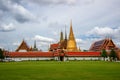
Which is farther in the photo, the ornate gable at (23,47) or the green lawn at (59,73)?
the ornate gable at (23,47)

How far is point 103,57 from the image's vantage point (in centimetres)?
9325

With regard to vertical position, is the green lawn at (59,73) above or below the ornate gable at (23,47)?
below

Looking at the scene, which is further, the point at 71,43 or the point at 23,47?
the point at 71,43

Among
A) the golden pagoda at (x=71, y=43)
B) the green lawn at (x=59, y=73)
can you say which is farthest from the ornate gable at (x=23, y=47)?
the green lawn at (x=59, y=73)

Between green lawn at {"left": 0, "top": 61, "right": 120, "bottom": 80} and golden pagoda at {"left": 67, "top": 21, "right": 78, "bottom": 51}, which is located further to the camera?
golden pagoda at {"left": 67, "top": 21, "right": 78, "bottom": 51}

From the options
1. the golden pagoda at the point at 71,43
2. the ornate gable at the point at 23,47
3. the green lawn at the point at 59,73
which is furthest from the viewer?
the golden pagoda at the point at 71,43

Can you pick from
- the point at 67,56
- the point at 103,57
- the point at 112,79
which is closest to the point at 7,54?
the point at 67,56

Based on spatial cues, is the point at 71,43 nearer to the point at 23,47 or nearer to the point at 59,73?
the point at 23,47

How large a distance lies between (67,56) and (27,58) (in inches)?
639

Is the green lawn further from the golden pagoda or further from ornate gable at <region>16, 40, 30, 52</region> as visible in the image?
the golden pagoda

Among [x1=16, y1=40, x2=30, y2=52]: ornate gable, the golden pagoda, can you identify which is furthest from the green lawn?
the golden pagoda

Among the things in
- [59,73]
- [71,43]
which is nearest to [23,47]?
[71,43]

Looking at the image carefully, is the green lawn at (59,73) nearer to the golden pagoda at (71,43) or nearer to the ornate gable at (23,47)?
the ornate gable at (23,47)

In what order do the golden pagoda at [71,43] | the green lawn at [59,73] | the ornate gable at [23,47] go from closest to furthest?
the green lawn at [59,73] < the ornate gable at [23,47] < the golden pagoda at [71,43]
